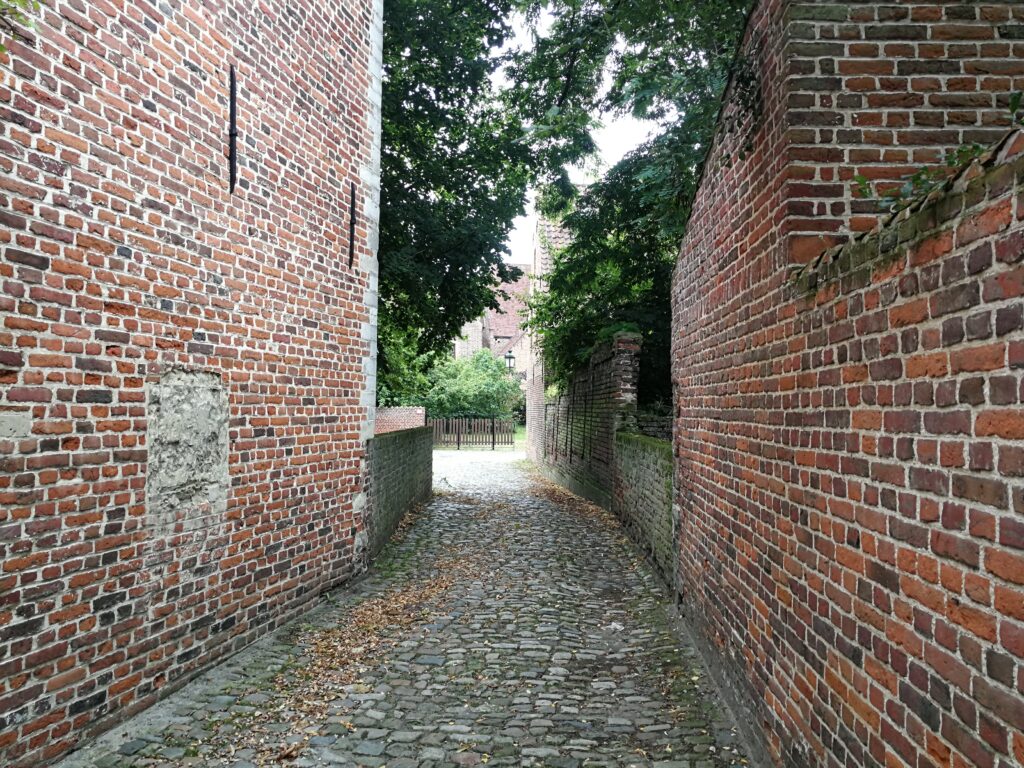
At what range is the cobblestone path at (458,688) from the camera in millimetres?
3584

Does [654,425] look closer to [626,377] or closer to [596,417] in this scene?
[626,377]

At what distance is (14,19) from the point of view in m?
3.16

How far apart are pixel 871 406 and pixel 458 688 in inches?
126

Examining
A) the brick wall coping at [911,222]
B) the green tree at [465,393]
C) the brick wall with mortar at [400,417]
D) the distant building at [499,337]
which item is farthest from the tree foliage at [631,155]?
the distant building at [499,337]

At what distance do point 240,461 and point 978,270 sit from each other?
4.76 meters

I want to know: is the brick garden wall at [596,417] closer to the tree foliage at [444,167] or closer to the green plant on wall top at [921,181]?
the tree foliage at [444,167]

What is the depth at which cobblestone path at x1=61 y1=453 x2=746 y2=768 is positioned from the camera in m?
3.58

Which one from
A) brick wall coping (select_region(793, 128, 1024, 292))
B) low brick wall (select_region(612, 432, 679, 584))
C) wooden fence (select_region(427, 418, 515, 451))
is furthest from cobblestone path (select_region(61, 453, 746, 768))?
wooden fence (select_region(427, 418, 515, 451))

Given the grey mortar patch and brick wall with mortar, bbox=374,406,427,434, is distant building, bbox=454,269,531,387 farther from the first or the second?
the grey mortar patch

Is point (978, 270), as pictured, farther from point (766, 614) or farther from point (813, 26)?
point (766, 614)

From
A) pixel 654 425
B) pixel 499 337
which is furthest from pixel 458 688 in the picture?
pixel 499 337

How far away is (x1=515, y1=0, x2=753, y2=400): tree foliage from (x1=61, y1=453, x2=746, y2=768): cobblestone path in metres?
3.81

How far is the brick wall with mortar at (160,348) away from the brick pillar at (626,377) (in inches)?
222

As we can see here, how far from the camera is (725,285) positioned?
4570mm
